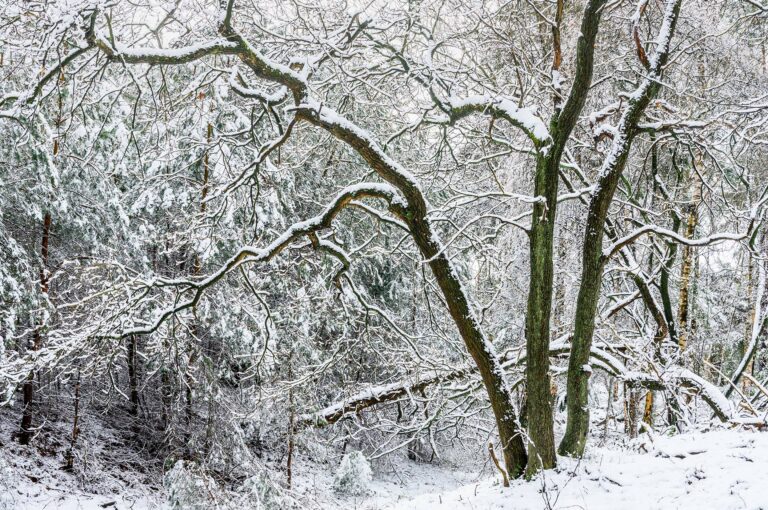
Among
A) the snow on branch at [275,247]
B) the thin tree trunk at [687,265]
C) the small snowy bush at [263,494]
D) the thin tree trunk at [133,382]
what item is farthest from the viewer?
the thin tree trunk at [133,382]

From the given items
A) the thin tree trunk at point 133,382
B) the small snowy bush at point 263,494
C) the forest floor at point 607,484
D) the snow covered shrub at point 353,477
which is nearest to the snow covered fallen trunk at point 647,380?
the forest floor at point 607,484

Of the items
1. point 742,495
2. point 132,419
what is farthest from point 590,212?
point 132,419

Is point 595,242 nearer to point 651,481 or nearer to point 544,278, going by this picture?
point 544,278

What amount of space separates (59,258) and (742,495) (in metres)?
11.0

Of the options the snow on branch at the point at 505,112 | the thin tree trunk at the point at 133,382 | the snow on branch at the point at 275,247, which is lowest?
the thin tree trunk at the point at 133,382

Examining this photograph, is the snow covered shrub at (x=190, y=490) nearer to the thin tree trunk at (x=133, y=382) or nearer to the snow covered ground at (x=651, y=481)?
the snow covered ground at (x=651, y=481)

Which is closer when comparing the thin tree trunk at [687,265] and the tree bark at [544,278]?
the tree bark at [544,278]

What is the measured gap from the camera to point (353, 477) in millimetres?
11195

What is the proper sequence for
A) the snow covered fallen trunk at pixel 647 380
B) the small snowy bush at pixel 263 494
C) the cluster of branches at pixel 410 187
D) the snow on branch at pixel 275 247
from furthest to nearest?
the small snowy bush at pixel 263 494 → the snow covered fallen trunk at pixel 647 380 → the snow on branch at pixel 275 247 → the cluster of branches at pixel 410 187

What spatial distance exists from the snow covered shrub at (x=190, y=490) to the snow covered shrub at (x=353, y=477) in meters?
4.23

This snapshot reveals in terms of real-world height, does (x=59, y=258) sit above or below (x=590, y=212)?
above

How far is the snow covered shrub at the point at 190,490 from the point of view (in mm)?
7395

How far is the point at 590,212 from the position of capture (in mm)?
5047

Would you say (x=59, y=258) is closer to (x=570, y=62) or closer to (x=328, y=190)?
(x=328, y=190)
